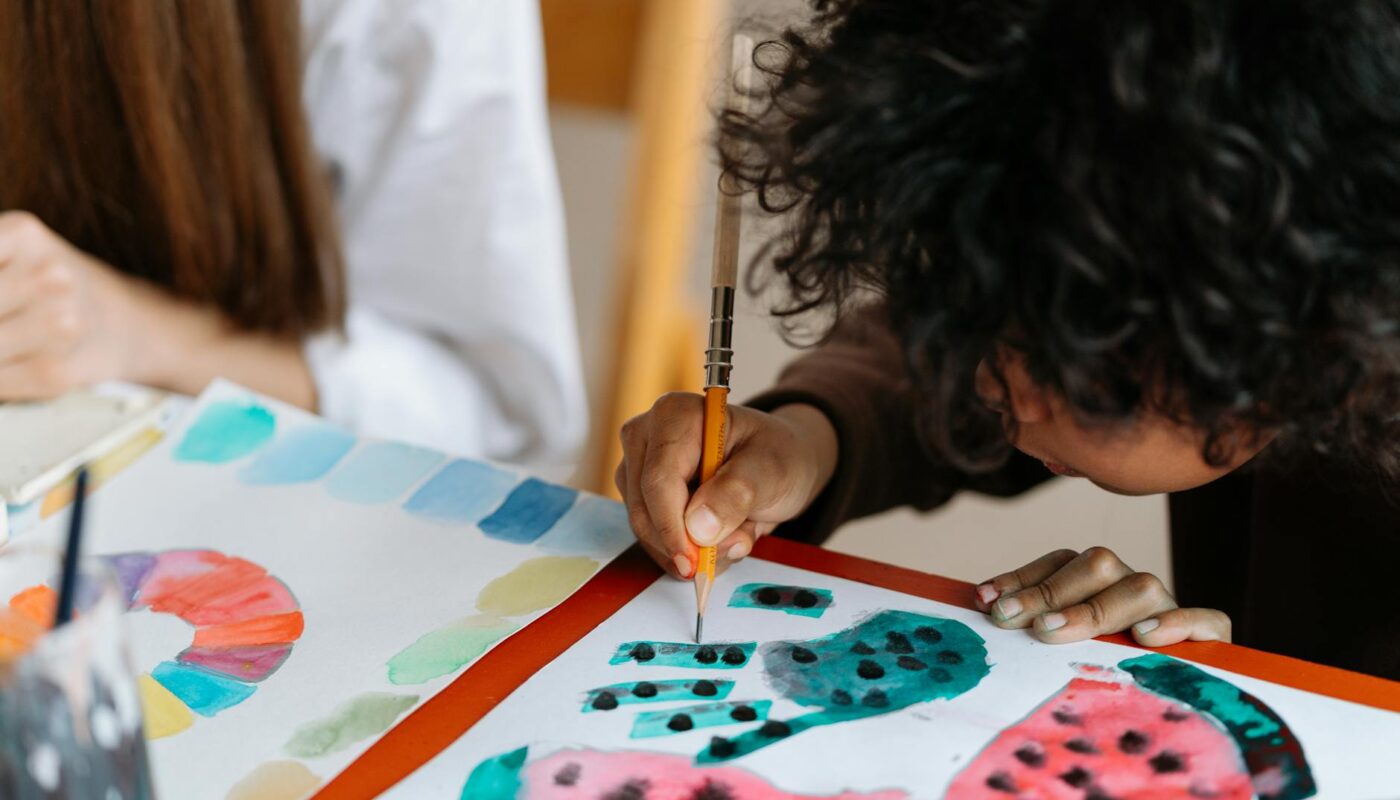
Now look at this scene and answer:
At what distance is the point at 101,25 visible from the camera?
0.60 meters

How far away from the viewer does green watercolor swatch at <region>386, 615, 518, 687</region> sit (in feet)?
1.34

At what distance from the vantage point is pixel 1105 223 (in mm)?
310

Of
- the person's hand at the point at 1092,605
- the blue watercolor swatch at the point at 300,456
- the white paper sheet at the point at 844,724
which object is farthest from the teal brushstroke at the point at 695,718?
the blue watercolor swatch at the point at 300,456

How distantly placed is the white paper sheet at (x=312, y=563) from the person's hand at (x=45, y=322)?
7cm

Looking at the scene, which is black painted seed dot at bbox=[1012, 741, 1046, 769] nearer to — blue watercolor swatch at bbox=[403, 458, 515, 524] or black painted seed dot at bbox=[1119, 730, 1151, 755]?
black painted seed dot at bbox=[1119, 730, 1151, 755]

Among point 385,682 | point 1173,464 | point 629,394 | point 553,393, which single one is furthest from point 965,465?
point 629,394

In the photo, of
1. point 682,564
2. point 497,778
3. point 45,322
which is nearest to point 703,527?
point 682,564

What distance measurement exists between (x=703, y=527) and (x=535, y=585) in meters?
0.07

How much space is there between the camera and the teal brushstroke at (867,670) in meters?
0.38

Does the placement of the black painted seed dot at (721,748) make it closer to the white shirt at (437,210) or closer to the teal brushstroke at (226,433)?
the teal brushstroke at (226,433)

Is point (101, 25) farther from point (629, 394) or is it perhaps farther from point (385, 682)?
point (629, 394)

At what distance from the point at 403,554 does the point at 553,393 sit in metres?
0.31

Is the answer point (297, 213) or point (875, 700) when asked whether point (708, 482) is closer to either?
point (875, 700)

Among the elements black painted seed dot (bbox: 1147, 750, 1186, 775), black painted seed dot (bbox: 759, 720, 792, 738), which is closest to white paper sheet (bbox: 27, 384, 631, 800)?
black painted seed dot (bbox: 759, 720, 792, 738)
